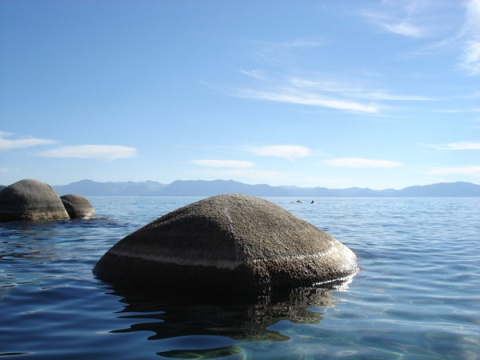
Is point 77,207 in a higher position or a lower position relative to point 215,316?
higher

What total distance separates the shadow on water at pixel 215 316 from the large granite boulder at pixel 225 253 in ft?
0.92

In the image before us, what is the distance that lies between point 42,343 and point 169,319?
4.73 feet

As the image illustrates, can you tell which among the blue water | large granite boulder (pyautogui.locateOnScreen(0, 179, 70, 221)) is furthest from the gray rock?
the blue water

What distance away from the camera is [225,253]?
6.70 m

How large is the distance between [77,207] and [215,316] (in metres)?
20.6

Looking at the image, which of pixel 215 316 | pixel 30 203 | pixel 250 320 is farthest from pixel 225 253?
pixel 30 203

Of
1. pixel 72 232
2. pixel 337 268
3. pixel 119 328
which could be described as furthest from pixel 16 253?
pixel 337 268

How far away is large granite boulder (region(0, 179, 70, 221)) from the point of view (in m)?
20.0

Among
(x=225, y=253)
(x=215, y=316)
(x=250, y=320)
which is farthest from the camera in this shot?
(x=225, y=253)

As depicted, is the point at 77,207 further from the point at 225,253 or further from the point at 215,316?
the point at 215,316

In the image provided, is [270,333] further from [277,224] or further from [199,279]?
[277,224]

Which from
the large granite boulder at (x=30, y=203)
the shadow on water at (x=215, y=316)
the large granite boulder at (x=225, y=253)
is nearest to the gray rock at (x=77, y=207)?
the large granite boulder at (x=30, y=203)

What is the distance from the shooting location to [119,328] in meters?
5.13

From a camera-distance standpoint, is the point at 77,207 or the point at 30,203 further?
the point at 77,207
